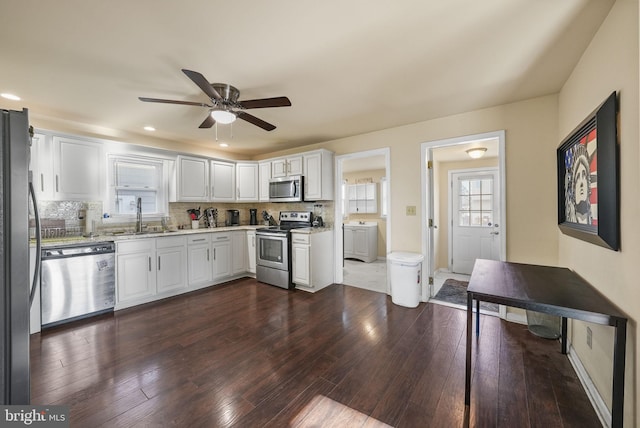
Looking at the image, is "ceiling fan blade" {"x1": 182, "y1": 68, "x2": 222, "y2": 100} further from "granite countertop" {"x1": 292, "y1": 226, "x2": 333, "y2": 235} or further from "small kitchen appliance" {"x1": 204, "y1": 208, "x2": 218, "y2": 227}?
"small kitchen appliance" {"x1": 204, "y1": 208, "x2": 218, "y2": 227}

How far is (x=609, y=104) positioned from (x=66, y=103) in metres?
4.74

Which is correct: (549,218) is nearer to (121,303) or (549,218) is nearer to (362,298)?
(362,298)

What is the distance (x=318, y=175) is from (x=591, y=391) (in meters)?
3.58

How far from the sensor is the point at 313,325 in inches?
110

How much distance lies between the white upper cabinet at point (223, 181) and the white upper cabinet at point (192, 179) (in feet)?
0.42

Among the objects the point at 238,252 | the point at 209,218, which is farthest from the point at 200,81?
the point at 209,218

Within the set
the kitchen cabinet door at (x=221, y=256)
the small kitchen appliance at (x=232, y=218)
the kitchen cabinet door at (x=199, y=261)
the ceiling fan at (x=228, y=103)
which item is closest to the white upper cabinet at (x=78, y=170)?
the kitchen cabinet door at (x=199, y=261)

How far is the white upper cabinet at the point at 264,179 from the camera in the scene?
4839mm

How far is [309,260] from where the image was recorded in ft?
12.6

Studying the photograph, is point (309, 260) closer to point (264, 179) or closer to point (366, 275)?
point (366, 275)

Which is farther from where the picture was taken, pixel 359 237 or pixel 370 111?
pixel 359 237

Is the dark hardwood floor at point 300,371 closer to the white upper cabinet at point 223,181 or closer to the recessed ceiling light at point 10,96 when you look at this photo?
the white upper cabinet at point 223,181

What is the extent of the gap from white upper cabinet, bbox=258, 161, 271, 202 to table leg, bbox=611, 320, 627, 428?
14.7 feet

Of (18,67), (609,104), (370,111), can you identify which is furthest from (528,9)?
(18,67)
